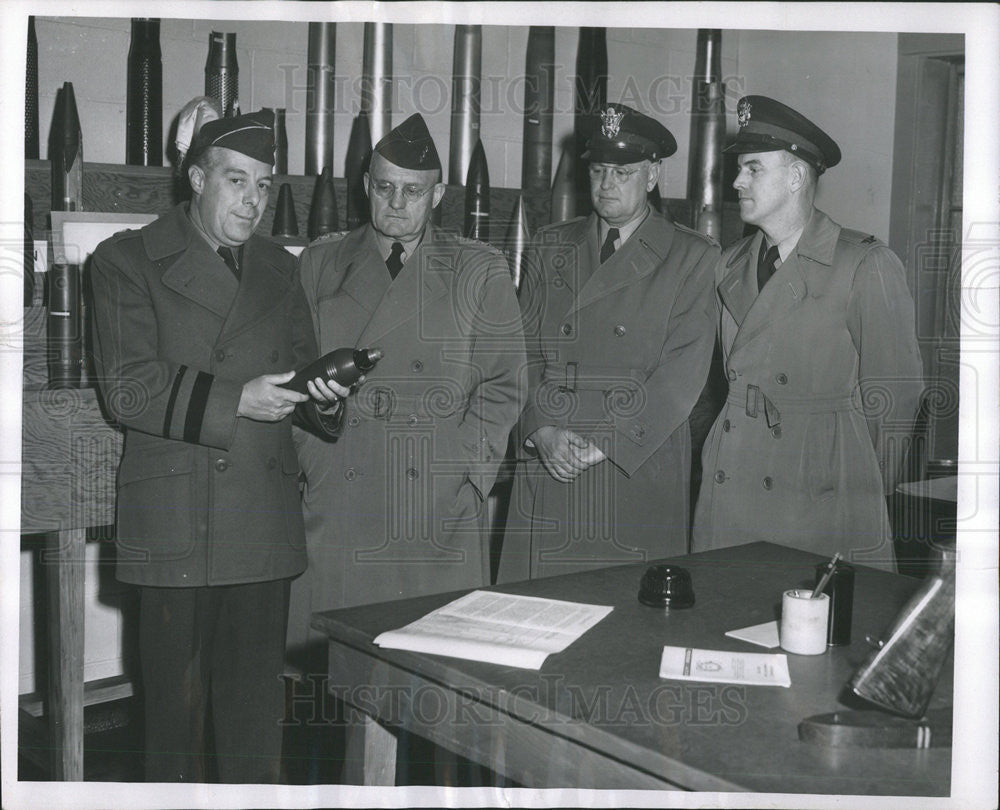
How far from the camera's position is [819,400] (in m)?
2.31

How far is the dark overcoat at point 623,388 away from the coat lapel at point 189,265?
73cm

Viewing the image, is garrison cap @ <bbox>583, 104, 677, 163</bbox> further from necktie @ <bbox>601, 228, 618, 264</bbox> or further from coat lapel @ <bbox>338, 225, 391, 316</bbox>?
coat lapel @ <bbox>338, 225, 391, 316</bbox>

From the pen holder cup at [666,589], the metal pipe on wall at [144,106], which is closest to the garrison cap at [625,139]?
the metal pipe on wall at [144,106]

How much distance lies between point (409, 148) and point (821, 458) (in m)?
1.17

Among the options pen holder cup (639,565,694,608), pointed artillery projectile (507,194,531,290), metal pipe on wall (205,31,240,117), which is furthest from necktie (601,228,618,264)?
pen holder cup (639,565,694,608)

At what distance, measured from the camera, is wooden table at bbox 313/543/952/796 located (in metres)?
1.16

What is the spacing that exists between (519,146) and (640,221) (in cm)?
49

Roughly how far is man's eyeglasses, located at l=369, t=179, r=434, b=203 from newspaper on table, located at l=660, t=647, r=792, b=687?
131cm

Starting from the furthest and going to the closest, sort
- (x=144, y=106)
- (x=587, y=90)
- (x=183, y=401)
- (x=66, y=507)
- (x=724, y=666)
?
(x=587, y=90) < (x=144, y=106) < (x=66, y=507) < (x=183, y=401) < (x=724, y=666)

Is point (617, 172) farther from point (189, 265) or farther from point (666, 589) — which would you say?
point (666, 589)

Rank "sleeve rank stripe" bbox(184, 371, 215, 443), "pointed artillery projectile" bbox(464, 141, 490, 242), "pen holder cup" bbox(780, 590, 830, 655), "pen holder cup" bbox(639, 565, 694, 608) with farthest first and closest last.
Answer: "pointed artillery projectile" bbox(464, 141, 490, 242) → "sleeve rank stripe" bbox(184, 371, 215, 443) → "pen holder cup" bbox(639, 565, 694, 608) → "pen holder cup" bbox(780, 590, 830, 655)

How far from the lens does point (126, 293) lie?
2.08 metres

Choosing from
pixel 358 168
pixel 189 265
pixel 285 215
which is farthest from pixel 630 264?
pixel 189 265

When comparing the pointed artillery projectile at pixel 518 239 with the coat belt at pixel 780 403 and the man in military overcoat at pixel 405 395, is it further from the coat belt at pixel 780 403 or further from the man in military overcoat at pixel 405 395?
the coat belt at pixel 780 403
